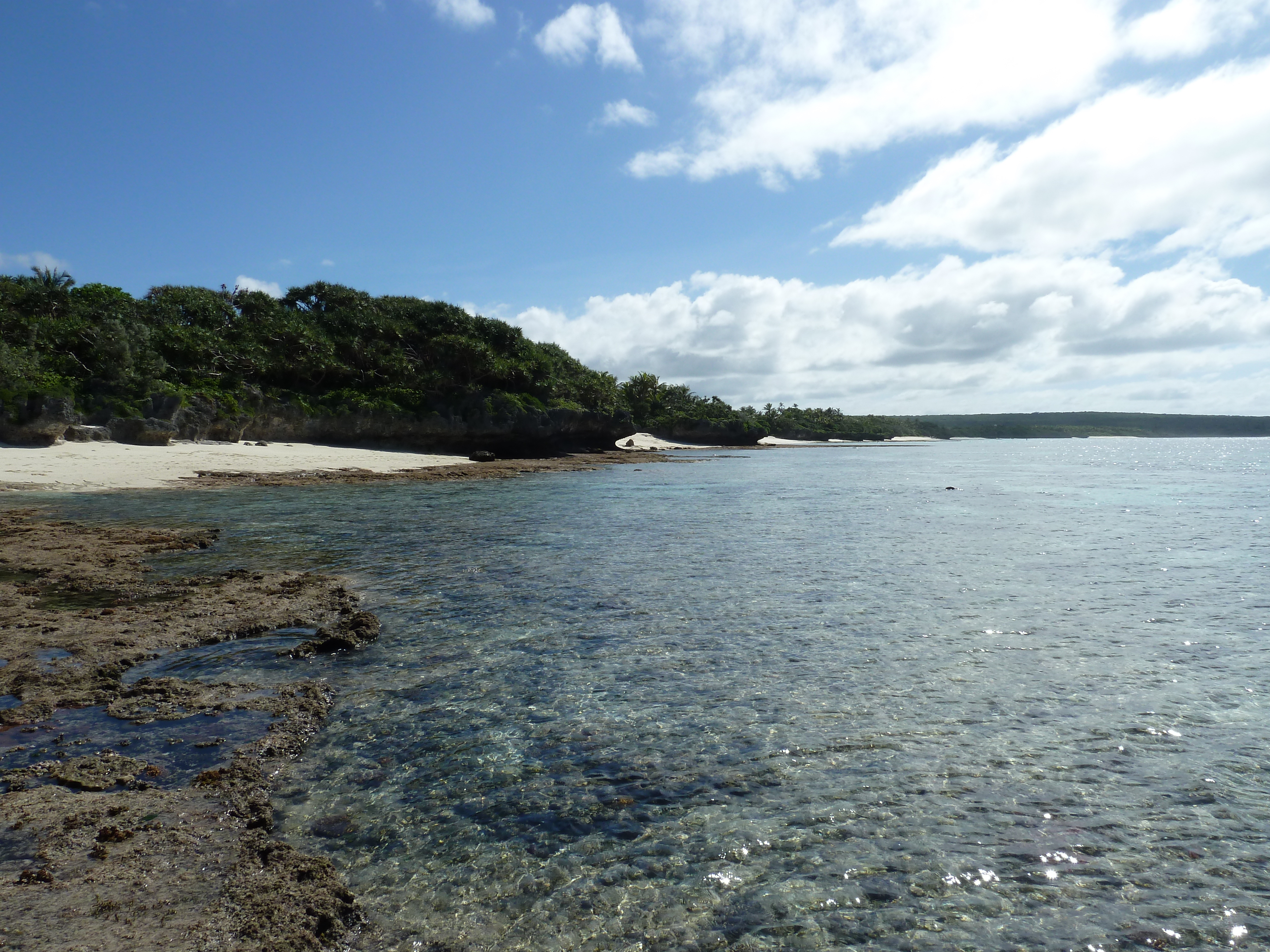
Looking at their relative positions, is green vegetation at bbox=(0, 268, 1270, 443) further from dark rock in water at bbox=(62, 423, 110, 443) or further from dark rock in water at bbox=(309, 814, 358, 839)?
dark rock in water at bbox=(309, 814, 358, 839)

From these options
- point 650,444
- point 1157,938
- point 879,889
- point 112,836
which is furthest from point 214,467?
point 650,444

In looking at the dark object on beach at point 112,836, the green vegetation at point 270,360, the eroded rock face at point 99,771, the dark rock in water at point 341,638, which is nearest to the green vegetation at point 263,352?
the green vegetation at point 270,360

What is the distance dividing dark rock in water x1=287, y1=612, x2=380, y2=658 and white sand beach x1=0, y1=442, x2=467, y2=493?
85.1ft

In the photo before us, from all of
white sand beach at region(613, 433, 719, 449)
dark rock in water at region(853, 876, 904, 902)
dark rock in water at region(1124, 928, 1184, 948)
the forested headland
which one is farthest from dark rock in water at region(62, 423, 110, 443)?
white sand beach at region(613, 433, 719, 449)

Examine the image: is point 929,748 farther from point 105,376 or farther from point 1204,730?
point 105,376

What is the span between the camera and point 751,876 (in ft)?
15.0

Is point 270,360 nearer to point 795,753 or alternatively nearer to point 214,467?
point 214,467

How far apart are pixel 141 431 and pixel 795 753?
154 ft

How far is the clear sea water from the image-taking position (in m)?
4.26

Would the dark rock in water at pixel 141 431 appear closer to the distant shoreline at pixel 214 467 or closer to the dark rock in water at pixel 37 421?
the distant shoreline at pixel 214 467

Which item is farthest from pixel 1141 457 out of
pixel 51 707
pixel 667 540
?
pixel 51 707

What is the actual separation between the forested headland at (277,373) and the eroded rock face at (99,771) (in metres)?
38.9

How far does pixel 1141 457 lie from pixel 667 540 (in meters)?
103

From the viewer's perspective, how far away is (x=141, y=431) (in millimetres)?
40531
